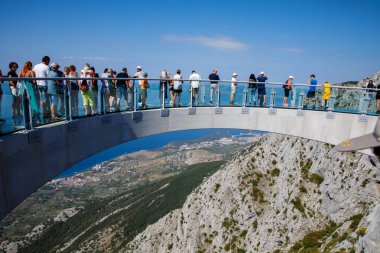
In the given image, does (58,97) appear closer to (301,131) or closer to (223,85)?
(223,85)

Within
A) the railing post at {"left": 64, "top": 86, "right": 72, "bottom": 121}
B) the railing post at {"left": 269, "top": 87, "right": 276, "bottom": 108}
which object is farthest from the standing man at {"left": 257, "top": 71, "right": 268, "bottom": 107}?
the railing post at {"left": 64, "top": 86, "right": 72, "bottom": 121}

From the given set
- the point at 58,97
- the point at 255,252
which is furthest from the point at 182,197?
the point at 58,97

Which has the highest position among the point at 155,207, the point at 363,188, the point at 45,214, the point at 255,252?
the point at 363,188

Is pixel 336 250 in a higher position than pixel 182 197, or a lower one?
higher

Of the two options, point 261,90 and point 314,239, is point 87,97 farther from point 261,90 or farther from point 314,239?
point 314,239

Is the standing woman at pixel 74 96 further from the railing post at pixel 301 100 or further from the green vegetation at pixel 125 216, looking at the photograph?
the green vegetation at pixel 125 216

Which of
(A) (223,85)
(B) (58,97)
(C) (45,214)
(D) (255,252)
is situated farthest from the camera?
(C) (45,214)

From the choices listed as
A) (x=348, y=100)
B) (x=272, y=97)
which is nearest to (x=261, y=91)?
(x=272, y=97)

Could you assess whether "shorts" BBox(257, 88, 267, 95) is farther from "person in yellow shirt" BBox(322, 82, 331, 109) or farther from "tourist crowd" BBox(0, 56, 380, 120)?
"person in yellow shirt" BBox(322, 82, 331, 109)
